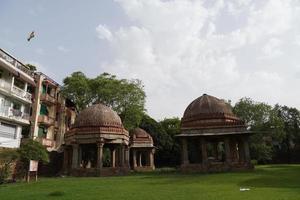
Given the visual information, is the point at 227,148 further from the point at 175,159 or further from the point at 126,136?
the point at 175,159

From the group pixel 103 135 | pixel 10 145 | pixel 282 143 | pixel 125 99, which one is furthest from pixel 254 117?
pixel 10 145

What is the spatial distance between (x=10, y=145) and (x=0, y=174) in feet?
23.6

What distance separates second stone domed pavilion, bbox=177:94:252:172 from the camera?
109 feet

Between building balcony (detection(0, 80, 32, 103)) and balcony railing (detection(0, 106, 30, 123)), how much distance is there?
1.43m

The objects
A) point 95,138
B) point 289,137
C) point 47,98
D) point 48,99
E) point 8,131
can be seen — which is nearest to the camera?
point 8,131

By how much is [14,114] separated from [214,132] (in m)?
21.0

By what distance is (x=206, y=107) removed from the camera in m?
37.1

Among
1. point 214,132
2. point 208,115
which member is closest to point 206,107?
point 208,115

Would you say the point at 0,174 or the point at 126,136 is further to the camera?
the point at 126,136

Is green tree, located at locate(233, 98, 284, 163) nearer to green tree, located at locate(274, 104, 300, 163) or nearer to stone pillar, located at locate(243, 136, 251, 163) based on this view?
green tree, located at locate(274, 104, 300, 163)

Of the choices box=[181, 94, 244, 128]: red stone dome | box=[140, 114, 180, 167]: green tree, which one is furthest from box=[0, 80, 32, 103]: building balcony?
box=[140, 114, 180, 167]: green tree

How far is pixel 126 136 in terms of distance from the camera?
36.1 m

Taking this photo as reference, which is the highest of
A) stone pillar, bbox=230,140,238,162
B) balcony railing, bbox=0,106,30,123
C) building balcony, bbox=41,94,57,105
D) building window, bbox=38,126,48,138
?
building balcony, bbox=41,94,57,105

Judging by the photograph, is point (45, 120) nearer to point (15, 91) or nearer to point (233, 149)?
point (15, 91)
